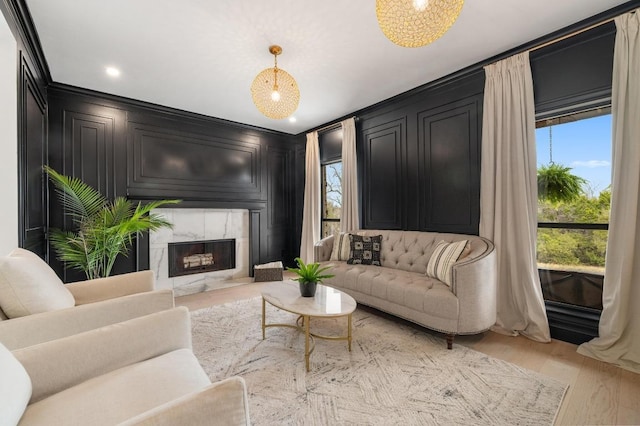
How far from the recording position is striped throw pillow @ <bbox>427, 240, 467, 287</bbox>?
2.66 metres

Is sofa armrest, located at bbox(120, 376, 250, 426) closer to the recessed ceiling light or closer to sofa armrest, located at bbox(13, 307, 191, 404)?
sofa armrest, located at bbox(13, 307, 191, 404)

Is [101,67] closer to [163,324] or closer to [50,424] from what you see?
[163,324]

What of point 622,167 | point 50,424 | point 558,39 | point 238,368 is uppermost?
point 558,39

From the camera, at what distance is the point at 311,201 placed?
5230 millimetres

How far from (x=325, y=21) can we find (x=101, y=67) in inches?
98.6

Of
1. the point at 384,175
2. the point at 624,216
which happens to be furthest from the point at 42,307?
the point at 624,216

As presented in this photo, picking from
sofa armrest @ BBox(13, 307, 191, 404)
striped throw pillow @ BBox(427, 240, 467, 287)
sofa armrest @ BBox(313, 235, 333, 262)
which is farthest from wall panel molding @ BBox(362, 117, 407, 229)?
sofa armrest @ BBox(13, 307, 191, 404)

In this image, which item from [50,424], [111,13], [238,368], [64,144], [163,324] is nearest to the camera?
[50,424]

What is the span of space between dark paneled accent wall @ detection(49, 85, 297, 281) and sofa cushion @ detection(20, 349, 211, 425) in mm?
3297

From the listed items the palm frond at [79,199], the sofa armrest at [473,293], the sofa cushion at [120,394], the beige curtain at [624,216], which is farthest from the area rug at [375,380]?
the palm frond at [79,199]

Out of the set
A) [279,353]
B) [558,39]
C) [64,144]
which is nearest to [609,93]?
[558,39]

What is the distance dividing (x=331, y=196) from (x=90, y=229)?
3.47 m

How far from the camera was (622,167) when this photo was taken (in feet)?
7.35

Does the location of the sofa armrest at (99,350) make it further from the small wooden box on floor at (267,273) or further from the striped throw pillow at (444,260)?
the small wooden box on floor at (267,273)
